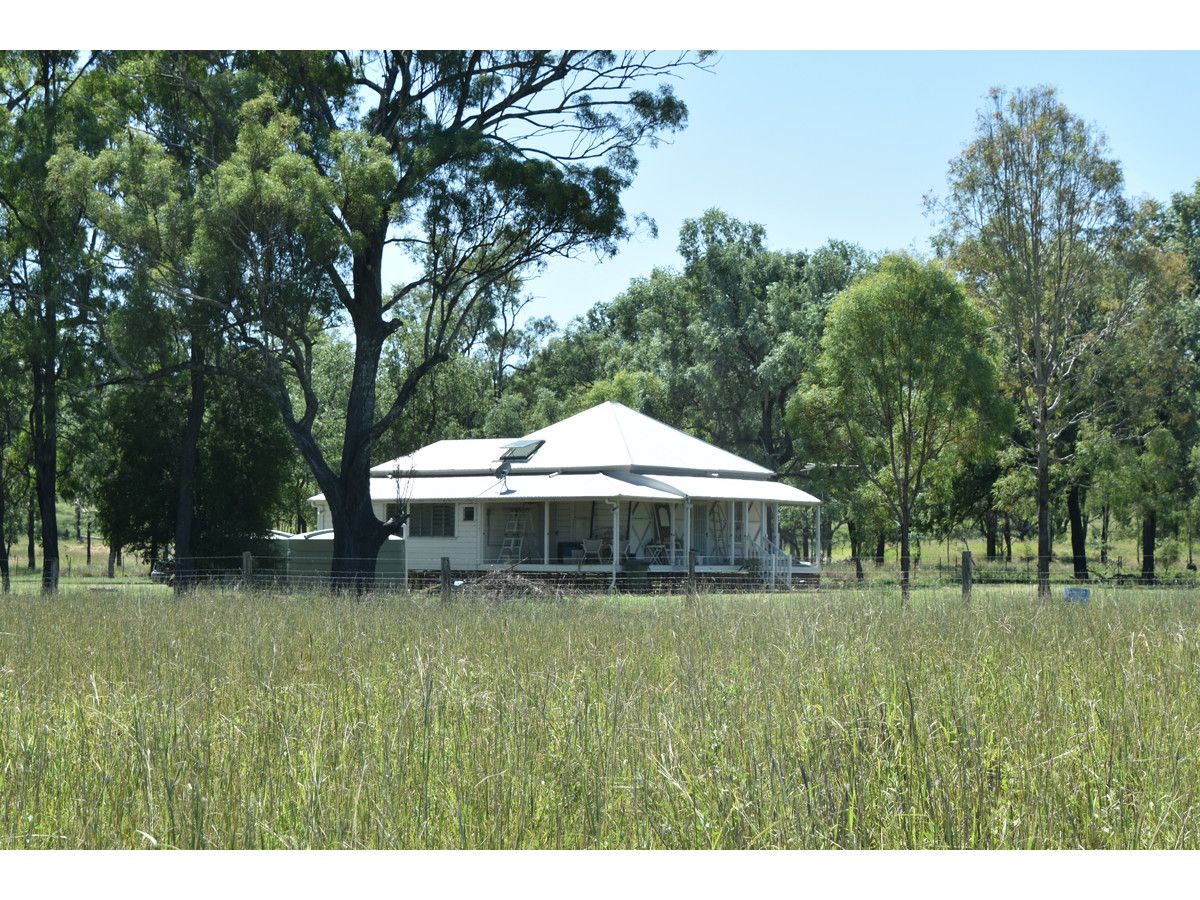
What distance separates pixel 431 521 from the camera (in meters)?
35.6

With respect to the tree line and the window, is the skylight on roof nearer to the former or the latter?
the window

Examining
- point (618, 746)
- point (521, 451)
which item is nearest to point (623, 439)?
point (521, 451)

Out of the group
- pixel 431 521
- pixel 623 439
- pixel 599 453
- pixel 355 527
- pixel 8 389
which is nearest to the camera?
pixel 355 527

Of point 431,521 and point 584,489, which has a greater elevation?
point 584,489

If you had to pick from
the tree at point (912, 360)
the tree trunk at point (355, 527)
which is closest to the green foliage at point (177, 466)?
the tree trunk at point (355, 527)

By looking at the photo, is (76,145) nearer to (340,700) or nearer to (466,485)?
(466,485)

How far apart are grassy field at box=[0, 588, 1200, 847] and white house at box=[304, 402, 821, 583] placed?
22.6 meters

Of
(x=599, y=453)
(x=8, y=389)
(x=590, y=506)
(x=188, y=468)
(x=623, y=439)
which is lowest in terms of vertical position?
(x=590, y=506)

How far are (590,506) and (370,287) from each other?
→ 10601 mm

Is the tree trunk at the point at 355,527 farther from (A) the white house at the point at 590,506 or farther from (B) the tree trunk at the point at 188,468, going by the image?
(B) the tree trunk at the point at 188,468

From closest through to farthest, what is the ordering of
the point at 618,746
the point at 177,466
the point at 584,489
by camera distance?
the point at 618,746 < the point at 584,489 < the point at 177,466

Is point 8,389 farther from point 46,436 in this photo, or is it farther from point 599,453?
point 599,453

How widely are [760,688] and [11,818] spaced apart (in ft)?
12.3

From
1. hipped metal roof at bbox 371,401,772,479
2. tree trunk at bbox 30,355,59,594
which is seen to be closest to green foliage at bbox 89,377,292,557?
hipped metal roof at bbox 371,401,772,479
